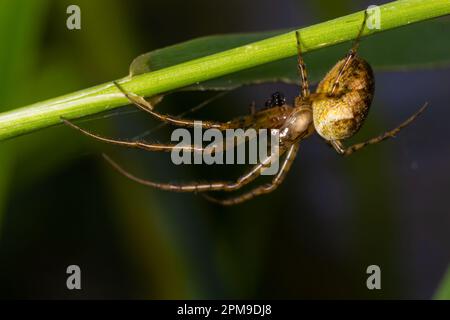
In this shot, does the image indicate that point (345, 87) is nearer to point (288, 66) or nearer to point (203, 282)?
point (288, 66)

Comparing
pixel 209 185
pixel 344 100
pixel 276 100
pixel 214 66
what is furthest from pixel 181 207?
pixel 214 66

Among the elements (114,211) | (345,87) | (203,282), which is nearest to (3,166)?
(114,211)

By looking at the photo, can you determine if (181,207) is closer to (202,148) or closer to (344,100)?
(202,148)

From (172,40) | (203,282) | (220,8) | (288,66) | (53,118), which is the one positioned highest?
(220,8)

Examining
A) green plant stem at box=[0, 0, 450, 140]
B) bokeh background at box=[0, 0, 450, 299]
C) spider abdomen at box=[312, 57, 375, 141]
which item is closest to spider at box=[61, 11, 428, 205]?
spider abdomen at box=[312, 57, 375, 141]

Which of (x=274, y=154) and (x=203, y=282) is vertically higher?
(x=274, y=154)

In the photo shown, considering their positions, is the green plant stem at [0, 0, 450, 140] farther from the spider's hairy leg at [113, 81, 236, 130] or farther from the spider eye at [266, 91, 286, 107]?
the spider eye at [266, 91, 286, 107]
